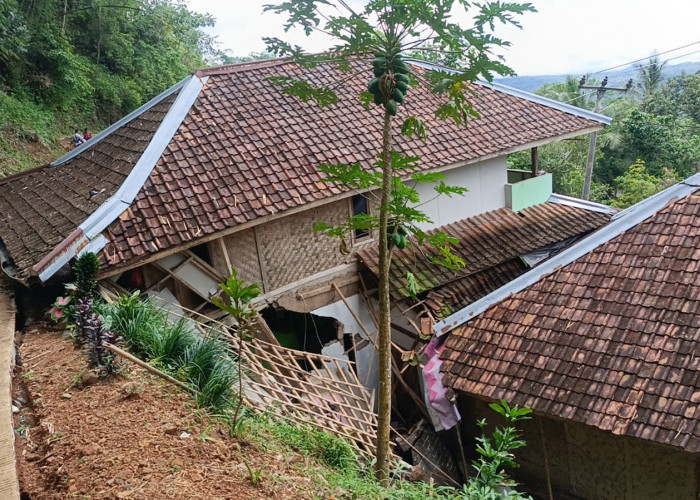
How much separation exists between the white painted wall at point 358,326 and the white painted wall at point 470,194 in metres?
2.15

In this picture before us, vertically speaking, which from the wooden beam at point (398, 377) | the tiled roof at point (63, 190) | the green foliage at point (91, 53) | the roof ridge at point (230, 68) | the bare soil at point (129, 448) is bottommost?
the wooden beam at point (398, 377)

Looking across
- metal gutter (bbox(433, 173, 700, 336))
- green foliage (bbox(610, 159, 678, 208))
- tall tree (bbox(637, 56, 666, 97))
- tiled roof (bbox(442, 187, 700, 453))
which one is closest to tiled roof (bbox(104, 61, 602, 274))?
metal gutter (bbox(433, 173, 700, 336))

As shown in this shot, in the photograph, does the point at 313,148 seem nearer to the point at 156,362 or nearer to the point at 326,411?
the point at 326,411

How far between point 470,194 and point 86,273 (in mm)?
7937

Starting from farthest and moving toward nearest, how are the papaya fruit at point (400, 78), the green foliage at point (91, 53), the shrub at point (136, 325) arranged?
1. the green foliage at point (91, 53)
2. the shrub at point (136, 325)
3. the papaya fruit at point (400, 78)

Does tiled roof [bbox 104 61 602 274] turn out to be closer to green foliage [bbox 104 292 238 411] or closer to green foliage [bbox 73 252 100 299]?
green foliage [bbox 73 252 100 299]

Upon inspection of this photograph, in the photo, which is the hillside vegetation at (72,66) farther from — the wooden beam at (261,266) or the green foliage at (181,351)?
the green foliage at (181,351)

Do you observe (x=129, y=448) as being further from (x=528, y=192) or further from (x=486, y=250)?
(x=528, y=192)

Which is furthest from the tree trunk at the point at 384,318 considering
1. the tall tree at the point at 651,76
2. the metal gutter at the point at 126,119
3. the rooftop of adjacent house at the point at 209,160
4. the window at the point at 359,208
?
the tall tree at the point at 651,76

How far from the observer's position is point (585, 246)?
748 cm

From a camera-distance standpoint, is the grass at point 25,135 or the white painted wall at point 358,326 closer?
the white painted wall at point 358,326

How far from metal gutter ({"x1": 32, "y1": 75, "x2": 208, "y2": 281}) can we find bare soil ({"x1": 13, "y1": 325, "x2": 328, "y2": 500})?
1813mm

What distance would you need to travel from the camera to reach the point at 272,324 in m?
10.2

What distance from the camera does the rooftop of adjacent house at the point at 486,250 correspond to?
9586mm
